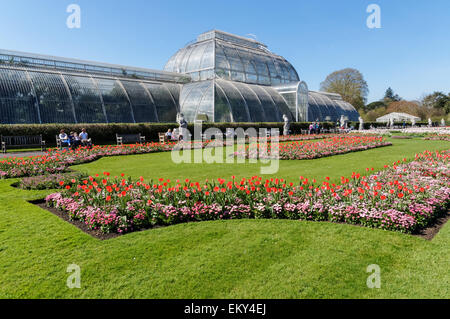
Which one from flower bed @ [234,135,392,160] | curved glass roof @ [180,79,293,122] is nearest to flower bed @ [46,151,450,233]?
flower bed @ [234,135,392,160]

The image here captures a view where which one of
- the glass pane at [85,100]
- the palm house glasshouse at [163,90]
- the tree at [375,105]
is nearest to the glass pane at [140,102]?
the palm house glasshouse at [163,90]

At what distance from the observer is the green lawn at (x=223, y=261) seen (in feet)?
11.2

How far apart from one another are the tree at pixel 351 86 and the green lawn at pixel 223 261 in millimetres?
69991

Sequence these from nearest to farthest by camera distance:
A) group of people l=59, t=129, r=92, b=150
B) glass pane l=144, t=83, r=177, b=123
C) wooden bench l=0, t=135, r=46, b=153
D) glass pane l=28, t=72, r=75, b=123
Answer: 1. group of people l=59, t=129, r=92, b=150
2. wooden bench l=0, t=135, r=46, b=153
3. glass pane l=28, t=72, r=75, b=123
4. glass pane l=144, t=83, r=177, b=123

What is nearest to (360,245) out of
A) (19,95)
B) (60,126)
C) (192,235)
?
(192,235)

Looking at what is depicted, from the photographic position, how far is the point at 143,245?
4.61 metres

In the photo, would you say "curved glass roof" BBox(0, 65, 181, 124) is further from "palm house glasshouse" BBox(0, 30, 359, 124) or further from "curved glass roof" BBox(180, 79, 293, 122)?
"curved glass roof" BBox(180, 79, 293, 122)

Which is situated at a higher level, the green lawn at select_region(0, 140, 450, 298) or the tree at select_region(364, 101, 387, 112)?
the tree at select_region(364, 101, 387, 112)

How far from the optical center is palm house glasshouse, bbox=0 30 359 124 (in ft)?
76.8

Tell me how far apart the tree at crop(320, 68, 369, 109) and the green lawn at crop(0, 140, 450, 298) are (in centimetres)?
6999

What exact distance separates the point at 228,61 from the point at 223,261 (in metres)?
38.8

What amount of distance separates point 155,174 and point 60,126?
1372 cm

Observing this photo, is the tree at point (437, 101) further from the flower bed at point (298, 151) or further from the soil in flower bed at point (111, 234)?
the soil in flower bed at point (111, 234)

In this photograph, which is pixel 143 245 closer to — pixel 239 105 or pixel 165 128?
pixel 165 128
